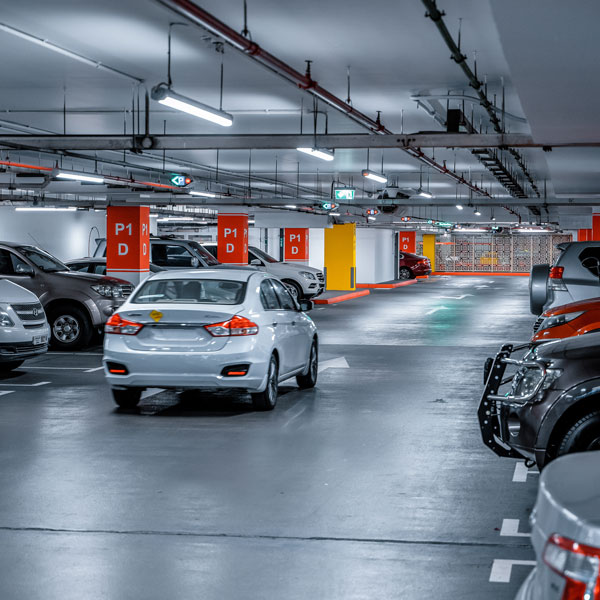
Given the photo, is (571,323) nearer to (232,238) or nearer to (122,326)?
(122,326)

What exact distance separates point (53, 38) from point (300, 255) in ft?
98.5

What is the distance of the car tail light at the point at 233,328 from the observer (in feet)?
30.5

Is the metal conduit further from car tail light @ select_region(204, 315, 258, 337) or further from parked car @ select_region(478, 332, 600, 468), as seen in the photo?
parked car @ select_region(478, 332, 600, 468)

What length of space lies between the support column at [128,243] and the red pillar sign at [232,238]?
6.29m

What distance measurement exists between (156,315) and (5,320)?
11.9ft

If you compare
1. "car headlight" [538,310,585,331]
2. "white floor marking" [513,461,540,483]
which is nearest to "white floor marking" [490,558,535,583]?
"white floor marking" [513,461,540,483]

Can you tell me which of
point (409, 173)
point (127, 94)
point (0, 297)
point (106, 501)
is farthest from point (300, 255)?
point (106, 501)

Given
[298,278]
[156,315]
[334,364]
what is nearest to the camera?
[156,315]

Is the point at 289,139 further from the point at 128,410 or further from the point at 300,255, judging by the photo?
the point at 300,255

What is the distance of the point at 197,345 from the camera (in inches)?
366

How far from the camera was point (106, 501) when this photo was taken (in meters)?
6.30

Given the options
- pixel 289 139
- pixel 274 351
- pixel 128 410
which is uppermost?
pixel 289 139

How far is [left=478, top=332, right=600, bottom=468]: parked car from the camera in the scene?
225 inches

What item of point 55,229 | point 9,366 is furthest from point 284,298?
point 55,229
